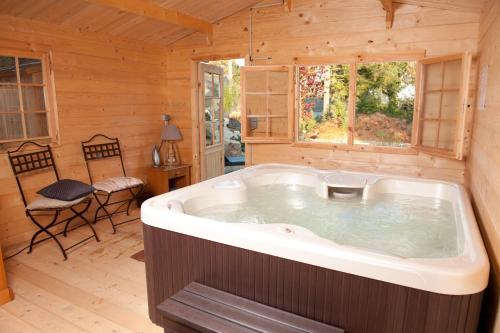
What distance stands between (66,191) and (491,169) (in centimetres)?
289

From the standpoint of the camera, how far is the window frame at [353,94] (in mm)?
3305

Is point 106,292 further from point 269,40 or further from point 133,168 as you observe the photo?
point 269,40

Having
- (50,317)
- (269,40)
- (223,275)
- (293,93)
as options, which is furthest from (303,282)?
(269,40)

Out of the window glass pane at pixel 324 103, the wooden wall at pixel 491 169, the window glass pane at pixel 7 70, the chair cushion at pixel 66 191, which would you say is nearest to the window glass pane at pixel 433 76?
the wooden wall at pixel 491 169

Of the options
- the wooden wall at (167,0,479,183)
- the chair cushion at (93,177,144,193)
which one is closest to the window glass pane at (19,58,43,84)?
the chair cushion at (93,177,144,193)

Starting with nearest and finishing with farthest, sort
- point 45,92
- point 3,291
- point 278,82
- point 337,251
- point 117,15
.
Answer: point 337,251, point 3,291, point 45,92, point 117,15, point 278,82

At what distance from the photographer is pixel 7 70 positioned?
117 inches

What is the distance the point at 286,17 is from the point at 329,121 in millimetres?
1182

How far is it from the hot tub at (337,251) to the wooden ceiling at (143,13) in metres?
1.57

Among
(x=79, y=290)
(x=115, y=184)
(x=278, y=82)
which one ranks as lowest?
(x=79, y=290)

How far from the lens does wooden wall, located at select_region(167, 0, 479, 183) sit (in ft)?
10.4

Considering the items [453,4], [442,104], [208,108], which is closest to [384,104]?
[442,104]

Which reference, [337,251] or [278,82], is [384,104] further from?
[337,251]

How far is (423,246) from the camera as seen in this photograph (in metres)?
2.04
